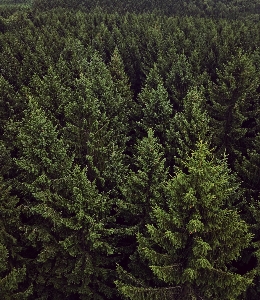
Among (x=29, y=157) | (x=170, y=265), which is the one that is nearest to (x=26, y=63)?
(x=29, y=157)

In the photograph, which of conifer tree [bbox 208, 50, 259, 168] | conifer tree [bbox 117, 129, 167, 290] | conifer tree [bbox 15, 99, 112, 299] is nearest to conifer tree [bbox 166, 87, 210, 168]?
conifer tree [bbox 117, 129, 167, 290]

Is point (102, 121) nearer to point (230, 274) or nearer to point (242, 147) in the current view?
point (242, 147)

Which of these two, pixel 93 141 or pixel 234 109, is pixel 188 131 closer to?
pixel 93 141

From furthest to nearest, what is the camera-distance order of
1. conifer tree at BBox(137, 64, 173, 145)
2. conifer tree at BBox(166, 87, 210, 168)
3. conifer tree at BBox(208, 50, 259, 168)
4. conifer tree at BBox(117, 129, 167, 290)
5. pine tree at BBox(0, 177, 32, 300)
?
conifer tree at BBox(208, 50, 259, 168) < conifer tree at BBox(137, 64, 173, 145) < conifer tree at BBox(166, 87, 210, 168) < conifer tree at BBox(117, 129, 167, 290) < pine tree at BBox(0, 177, 32, 300)

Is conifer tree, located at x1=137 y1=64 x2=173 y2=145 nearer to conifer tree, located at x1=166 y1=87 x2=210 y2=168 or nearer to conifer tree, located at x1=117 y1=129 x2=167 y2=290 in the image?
conifer tree, located at x1=166 y1=87 x2=210 y2=168

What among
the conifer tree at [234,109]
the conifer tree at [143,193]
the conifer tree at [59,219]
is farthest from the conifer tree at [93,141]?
the conifer tree at [234,109]

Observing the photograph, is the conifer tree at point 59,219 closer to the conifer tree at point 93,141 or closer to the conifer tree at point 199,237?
the conifer tree at point 93,141
